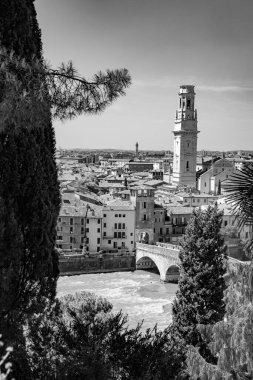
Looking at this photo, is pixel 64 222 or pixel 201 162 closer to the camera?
pixel 64 222

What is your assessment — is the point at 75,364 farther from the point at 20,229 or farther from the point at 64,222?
the point at 64,222

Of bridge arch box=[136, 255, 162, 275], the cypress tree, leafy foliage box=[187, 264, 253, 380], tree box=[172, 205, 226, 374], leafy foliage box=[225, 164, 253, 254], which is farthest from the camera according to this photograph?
bridge arch box=[136, 255, 162, 275]

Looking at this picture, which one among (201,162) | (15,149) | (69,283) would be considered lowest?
(69,283)

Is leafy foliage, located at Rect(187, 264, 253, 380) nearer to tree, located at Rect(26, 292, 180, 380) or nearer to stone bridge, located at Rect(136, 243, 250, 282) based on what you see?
tree, located at Rect(26, 292, 180, 380)

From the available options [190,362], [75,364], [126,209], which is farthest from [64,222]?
[75,364]

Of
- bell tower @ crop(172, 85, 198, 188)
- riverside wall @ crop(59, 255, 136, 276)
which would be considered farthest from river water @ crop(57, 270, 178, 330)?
bell tower @ crop(172, 85, 198, 188)

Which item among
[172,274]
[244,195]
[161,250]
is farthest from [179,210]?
[244,195]

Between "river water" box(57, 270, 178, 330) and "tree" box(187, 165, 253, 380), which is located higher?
"tree" box(187, 165, 253, 380)

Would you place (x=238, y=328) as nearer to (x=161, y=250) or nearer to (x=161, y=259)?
(x=161, y=259)
